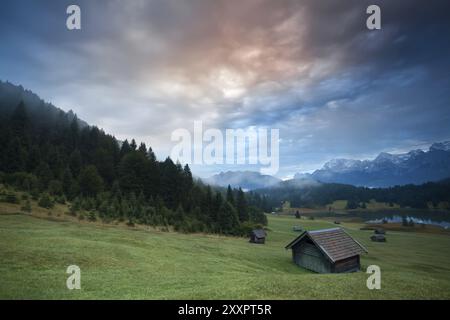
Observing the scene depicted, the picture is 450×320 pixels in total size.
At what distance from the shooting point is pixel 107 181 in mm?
86875

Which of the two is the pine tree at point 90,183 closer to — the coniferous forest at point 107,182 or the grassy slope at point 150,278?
the coniferous forest at point 107,182

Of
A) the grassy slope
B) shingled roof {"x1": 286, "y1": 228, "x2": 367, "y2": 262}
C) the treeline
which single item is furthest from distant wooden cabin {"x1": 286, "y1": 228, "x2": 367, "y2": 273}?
the treeline

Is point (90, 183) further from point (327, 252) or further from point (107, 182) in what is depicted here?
point (327, 252)

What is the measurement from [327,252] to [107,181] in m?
75.2

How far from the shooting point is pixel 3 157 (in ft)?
244

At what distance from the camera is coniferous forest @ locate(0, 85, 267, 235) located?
2466 inches

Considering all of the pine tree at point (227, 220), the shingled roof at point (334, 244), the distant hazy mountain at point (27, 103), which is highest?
the distant hazy mountain at point (27, 103)

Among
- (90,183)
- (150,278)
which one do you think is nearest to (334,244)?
(150,278)

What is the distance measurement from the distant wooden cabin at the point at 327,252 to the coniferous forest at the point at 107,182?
3499 centimetres

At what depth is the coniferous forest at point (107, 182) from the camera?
62625 mm

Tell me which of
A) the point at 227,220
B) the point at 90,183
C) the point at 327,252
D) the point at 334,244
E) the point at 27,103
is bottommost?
the point at 227,220

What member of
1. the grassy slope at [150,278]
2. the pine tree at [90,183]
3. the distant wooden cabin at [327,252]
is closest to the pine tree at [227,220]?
the pine tree at [90,183]
